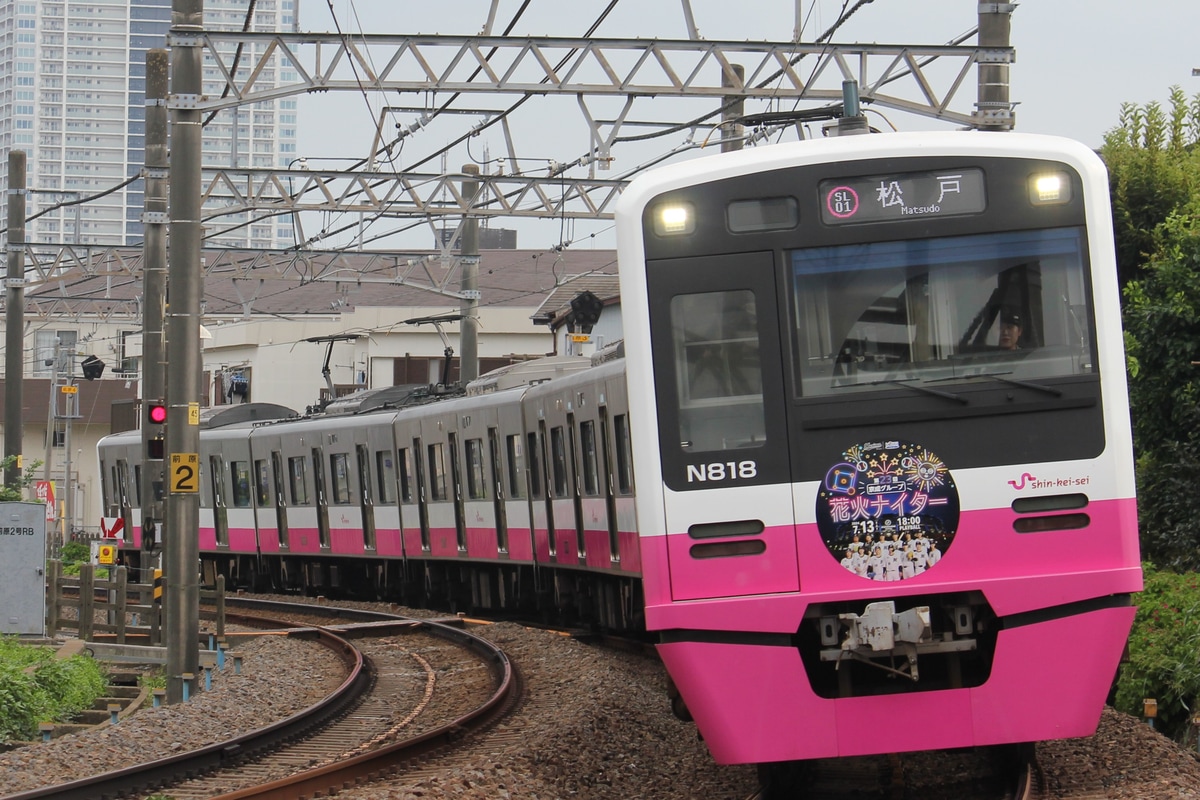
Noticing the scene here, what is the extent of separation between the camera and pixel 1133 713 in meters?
10.1

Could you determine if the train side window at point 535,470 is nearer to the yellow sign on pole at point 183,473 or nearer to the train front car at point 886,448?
the yellow sign on pole at point 183,473

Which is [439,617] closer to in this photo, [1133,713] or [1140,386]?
[1140,386]

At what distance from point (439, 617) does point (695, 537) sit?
13.6 meters

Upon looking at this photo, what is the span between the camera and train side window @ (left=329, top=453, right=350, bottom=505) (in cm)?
2302

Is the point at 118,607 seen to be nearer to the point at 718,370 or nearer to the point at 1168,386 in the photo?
the point at 1168,386

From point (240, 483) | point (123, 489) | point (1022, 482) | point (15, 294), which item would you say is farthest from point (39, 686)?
point (123, 489)

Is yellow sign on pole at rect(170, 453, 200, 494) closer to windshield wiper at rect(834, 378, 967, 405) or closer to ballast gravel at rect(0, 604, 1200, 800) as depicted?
ballast gravel at rect(0, 604, 1200, 800)

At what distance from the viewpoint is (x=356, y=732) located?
10.8m

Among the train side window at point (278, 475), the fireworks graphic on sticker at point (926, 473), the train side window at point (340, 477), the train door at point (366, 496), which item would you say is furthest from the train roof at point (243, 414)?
the fireworks graphic on sticker at point (926, 473)

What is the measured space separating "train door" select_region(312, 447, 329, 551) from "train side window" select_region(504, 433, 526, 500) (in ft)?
22.1

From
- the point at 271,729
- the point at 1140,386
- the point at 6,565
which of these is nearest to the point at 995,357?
the point at 271,729

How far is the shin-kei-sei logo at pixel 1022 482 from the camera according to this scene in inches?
259

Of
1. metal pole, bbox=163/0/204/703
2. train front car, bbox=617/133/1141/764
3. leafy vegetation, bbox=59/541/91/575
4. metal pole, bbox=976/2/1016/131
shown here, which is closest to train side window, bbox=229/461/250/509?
leafy vegetation, bbox=59/541/91/575

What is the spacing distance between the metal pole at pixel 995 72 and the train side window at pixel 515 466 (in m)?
6.55
